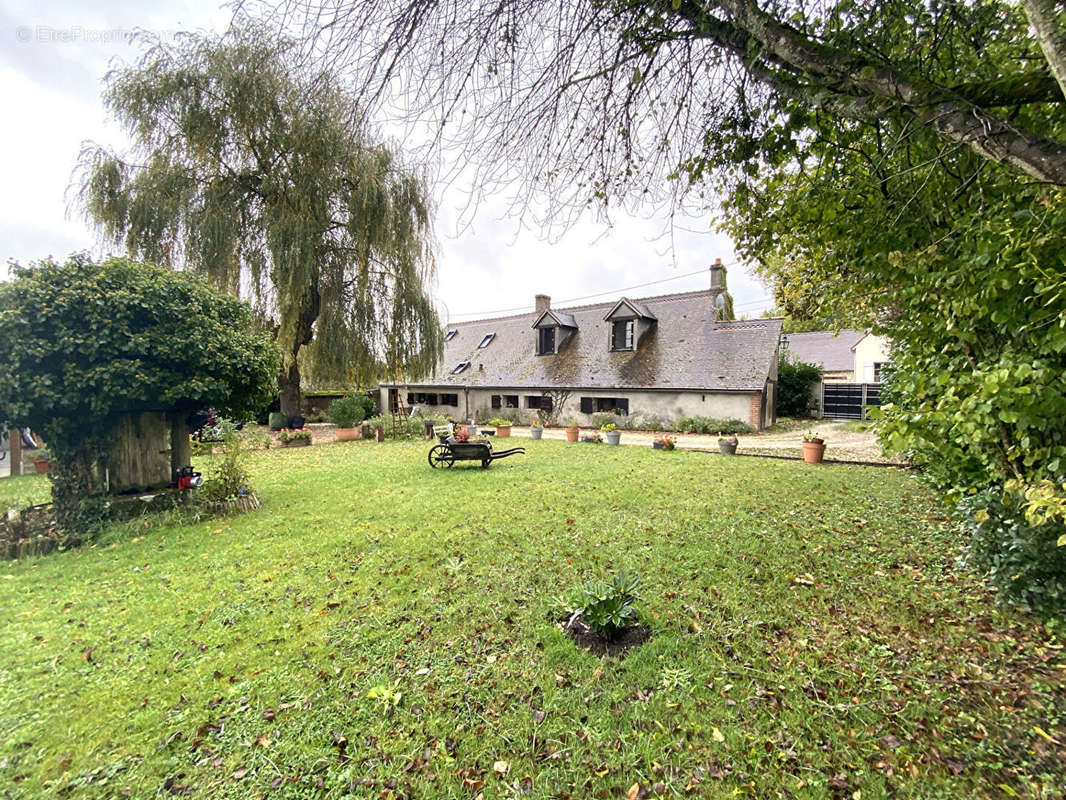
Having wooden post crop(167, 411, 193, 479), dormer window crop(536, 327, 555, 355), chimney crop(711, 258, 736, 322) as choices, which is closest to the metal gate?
chimney crop(711, 258, 736, 322)

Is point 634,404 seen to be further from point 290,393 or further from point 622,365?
point 290,393

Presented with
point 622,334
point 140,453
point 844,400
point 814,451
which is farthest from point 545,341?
point 140,453

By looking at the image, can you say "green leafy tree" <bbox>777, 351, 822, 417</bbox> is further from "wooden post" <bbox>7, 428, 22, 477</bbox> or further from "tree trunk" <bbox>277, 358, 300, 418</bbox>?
"wooden post" <bbox>7, 428, 22, 477</bbox>

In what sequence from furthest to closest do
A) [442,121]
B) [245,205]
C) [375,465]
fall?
[245,205]
[375,465]
[442,121]

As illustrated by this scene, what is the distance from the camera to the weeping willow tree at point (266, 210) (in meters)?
12.7

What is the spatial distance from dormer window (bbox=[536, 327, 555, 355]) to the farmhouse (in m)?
0.05

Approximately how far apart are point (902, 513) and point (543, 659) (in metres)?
5.87

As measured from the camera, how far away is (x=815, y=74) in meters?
2.58

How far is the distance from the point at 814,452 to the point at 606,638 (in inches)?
370

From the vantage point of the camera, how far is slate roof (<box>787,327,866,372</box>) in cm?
2780

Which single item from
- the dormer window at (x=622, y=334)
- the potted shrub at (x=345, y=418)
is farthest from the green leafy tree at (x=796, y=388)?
the potted shrub at (x=345, y=418)

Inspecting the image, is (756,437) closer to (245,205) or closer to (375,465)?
(375,465)

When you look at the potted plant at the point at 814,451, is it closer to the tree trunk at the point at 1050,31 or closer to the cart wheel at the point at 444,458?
the cart wheel at the point at 444,458

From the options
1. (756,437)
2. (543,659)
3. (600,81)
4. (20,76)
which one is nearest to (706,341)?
(756,437)
